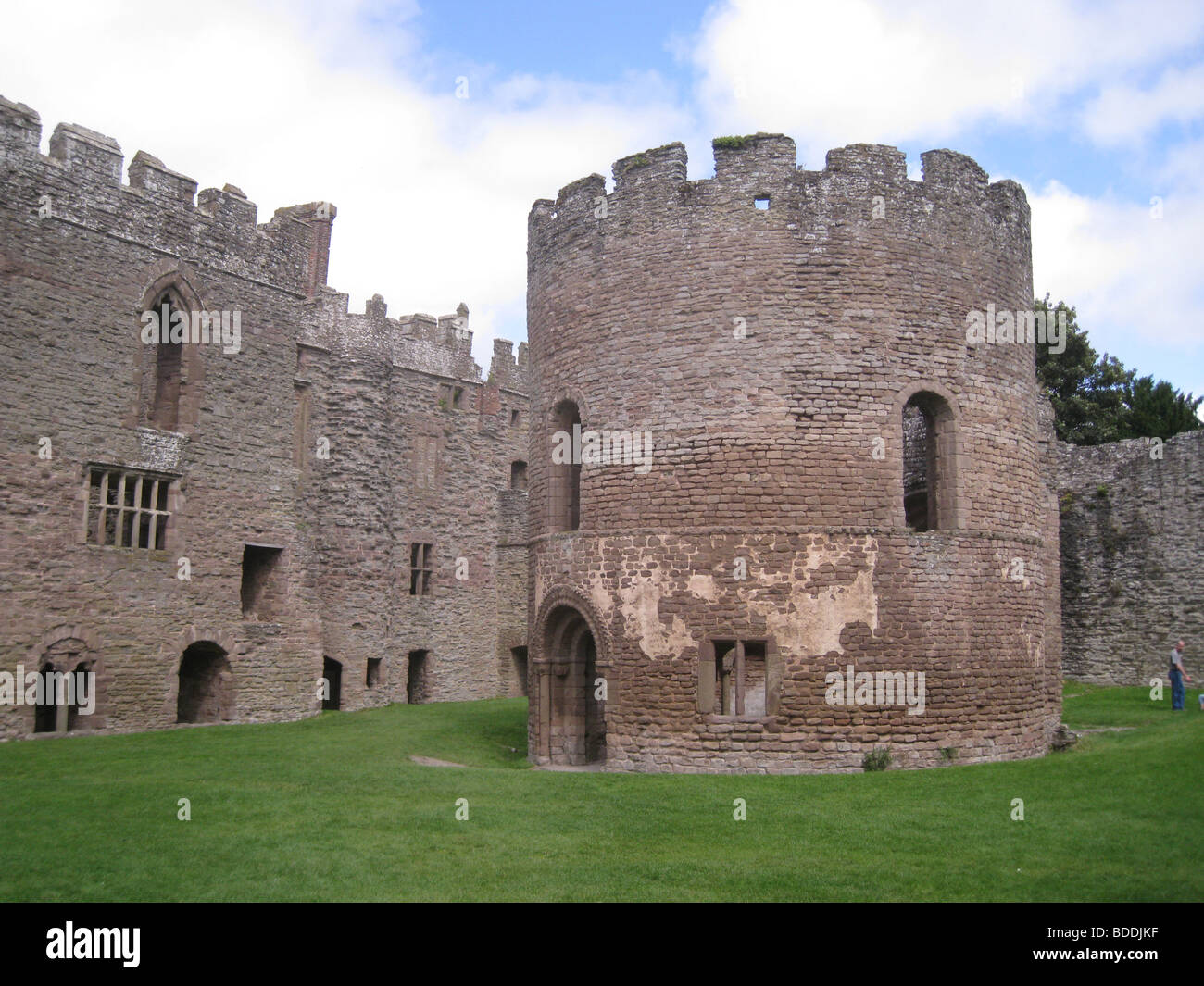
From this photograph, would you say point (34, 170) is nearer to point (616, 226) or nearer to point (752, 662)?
point (616, 226)

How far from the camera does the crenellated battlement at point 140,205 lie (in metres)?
19.9

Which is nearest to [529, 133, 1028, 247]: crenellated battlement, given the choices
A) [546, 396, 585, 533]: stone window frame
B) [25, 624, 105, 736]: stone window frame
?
[546, 396, 585, 533]: stone window frame

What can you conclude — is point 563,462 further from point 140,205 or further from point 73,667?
point 140,205

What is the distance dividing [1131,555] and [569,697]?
53.2ft

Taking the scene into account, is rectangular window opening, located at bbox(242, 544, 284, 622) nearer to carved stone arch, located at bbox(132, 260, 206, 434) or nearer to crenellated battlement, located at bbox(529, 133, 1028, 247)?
carved stone arch, located at bbox(132, 260, 206, 434)

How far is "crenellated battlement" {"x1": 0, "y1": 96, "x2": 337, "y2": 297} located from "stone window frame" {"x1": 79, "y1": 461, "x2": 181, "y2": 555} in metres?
4.50

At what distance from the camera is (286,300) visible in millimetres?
24672

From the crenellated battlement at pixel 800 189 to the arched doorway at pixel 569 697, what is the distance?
21.1 ft

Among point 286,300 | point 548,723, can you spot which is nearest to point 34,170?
point 286,300

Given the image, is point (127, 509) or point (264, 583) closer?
point (127, 509)

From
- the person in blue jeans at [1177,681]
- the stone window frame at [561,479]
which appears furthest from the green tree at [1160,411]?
the stone window frame at [561,479]

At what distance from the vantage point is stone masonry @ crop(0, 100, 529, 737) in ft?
64.8

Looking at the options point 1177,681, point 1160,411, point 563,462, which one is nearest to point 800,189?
point 563,462

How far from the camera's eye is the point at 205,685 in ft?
75.9
